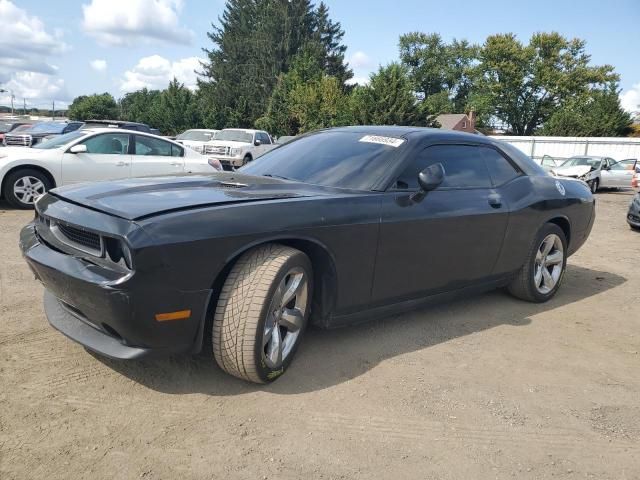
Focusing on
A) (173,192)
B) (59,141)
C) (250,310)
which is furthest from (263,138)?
(250,310)

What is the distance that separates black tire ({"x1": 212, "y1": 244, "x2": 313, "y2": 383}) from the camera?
2.75 m

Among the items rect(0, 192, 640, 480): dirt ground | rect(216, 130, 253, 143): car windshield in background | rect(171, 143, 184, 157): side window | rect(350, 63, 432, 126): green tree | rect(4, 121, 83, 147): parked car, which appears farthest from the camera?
rect(350, 63, 432, 126): green tree

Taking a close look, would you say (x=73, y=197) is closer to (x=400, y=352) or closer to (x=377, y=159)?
(x=377, y=159)

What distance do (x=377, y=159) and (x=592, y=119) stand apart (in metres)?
47.3

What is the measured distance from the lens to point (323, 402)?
287cm

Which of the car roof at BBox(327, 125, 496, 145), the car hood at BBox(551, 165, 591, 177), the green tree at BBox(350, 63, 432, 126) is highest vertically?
the green tree at BBox(350, 63, 432, 126)

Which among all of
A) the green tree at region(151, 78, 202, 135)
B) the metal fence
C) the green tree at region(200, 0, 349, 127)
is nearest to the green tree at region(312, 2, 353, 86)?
the green tree at region(200, 0, 349, 127)

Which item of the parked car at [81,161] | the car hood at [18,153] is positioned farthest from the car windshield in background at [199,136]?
the car hood at [18,153]

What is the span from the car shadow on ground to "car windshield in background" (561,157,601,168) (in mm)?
16528

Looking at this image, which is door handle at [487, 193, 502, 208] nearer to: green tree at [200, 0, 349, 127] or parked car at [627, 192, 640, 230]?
parked car at [627, 192, 640, 230]

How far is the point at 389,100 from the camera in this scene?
81.7ft

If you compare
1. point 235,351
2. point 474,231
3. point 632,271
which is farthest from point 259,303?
point 632,271

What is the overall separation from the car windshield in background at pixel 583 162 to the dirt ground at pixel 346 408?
17.6 m

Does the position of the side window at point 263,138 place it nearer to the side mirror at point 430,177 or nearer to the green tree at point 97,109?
the side mirror at point 430,177
